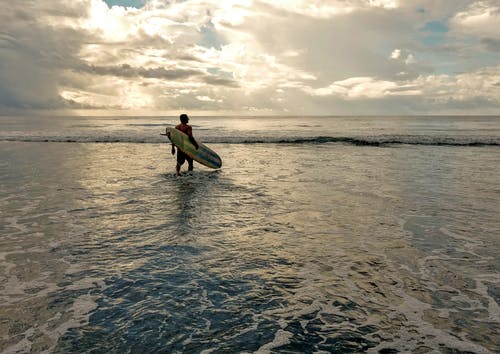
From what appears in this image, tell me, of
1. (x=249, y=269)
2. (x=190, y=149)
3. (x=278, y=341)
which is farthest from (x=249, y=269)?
(x=190, y=149)

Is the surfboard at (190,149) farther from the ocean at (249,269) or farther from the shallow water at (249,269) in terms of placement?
the shallow water at (249,269)

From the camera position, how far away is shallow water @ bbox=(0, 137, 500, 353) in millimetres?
4312

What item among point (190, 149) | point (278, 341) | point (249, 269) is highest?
point (190, 149)

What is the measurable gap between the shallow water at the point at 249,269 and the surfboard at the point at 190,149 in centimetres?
390

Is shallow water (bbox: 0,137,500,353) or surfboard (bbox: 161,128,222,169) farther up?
surfboard (bbox: 161,128,222,169)

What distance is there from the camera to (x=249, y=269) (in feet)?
20.1

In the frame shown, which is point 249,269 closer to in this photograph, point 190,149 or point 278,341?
point 278,341

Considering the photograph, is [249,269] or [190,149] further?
[190,149]

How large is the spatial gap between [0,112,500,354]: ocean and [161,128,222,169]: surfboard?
378 cm

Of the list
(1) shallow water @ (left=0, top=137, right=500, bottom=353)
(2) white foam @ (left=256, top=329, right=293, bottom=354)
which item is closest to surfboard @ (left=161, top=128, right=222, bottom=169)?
(1) shallow water @ (left=0, top=137, right=500, bottom=353)

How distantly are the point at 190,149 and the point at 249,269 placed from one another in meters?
11.5

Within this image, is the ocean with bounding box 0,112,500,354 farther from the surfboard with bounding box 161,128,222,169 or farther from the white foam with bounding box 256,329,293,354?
the surfboard with bounding box 161,128,222,169

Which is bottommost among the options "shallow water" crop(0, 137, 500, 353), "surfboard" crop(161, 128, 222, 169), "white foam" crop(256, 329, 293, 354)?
"white foam" crop(256, 329, 293, 354)

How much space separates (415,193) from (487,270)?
261 inches
